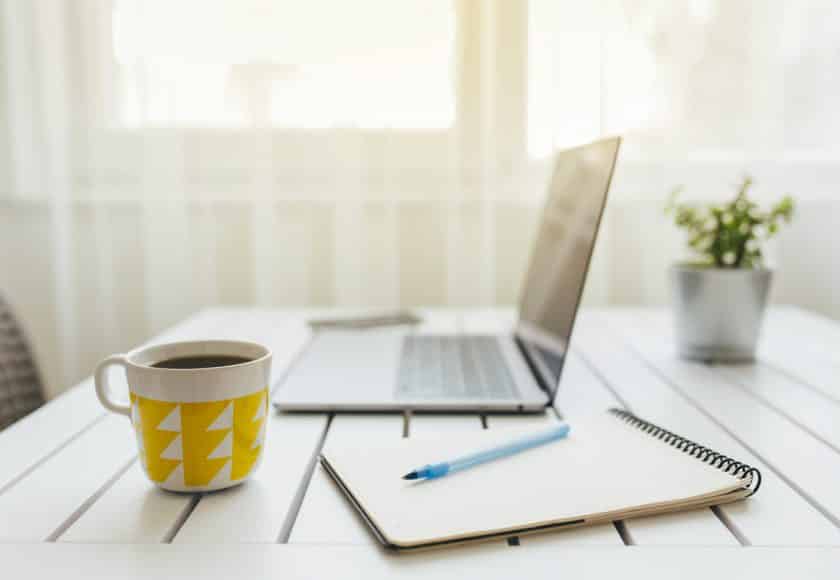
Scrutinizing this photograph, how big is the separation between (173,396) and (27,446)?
20 cm

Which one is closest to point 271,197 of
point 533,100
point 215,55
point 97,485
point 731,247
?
point 215,55

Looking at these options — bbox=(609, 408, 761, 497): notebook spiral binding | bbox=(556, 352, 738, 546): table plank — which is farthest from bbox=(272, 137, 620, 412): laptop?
bbox=(556, 352, 738, 546): table plank

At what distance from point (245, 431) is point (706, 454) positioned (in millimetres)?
316

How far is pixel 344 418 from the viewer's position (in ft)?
2.40

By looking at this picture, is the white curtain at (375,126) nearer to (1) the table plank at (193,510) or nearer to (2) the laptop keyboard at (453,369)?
(2) the laptop keyboard at (453,369)

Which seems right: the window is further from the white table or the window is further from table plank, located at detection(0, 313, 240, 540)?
table plank, located at detection(0, 313, 240, 540)

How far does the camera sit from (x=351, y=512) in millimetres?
522

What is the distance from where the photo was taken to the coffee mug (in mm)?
529

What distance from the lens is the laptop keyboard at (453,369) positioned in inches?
30.8

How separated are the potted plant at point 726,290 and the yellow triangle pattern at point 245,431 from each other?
1.89 feet

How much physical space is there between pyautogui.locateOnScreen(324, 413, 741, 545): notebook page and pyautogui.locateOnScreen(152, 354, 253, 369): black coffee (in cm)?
9

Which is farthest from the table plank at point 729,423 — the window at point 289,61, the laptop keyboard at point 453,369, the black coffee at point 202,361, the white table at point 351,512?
the window at point 289,61

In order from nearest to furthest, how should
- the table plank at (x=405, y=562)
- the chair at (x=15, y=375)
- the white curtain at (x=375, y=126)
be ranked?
the table plank at (x=405, y=562) → the chair at (x=15, y=375) → the white curtain at (x=375, y=126)

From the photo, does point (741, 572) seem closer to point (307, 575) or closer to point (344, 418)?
point (307, 575)
